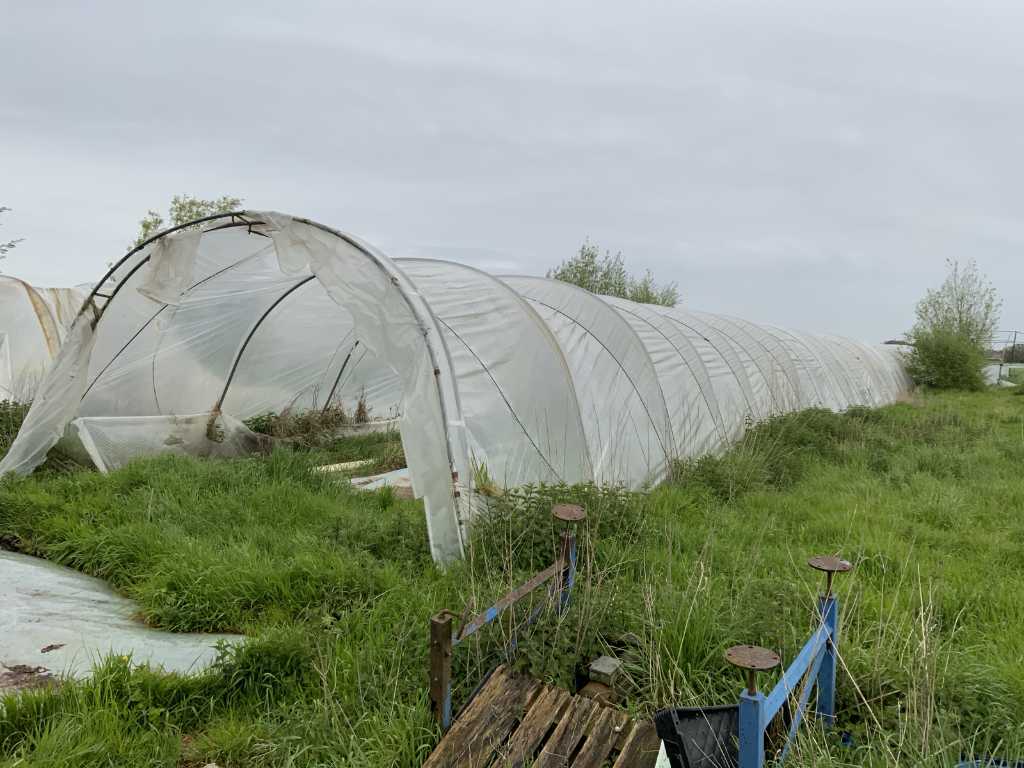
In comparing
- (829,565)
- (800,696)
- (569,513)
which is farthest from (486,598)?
(829,565)

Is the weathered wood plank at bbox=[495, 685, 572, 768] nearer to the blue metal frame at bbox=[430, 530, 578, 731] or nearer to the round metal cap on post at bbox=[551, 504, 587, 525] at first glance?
the blue metal frame at bbox=[430, 530, 578, 731]

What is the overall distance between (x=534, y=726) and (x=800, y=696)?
100cm

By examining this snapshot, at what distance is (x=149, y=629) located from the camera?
3.80 meters

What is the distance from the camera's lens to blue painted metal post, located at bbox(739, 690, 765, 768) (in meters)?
1.98

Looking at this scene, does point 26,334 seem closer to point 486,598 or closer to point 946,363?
point 486,598

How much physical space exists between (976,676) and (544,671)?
5.81 ft

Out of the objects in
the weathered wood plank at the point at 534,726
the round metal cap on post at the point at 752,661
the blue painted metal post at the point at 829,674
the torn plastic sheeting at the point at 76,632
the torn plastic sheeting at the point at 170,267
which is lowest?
the torn plastic sheeting at the point at 76,632

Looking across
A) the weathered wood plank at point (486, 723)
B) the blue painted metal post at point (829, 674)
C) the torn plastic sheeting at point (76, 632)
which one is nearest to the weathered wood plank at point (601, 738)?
the weathered wood plank at point (486, 723)

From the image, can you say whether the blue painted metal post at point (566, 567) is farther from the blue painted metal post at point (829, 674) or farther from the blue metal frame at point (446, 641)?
the blue painted metal post at point (829, 674)

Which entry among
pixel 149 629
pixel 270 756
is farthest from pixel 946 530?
pixel 149 629

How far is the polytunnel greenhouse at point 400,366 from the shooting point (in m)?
5.00

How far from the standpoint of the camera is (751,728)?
2000 millimetres

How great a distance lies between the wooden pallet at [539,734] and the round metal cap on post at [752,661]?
30.0 inches

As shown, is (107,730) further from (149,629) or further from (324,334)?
(324,334)
